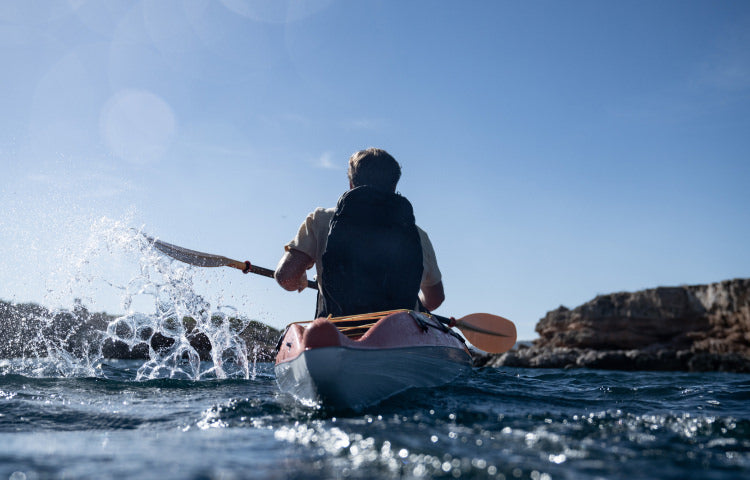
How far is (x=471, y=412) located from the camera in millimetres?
3207

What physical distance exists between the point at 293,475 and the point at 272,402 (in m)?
2.07

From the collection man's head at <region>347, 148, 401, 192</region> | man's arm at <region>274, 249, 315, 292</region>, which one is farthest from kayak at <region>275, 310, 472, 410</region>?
man's head at <region>347, 148, 401, 192</region>

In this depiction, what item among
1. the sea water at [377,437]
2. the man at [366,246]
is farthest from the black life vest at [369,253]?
the sea water at [377,437]

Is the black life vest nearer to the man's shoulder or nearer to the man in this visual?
the man

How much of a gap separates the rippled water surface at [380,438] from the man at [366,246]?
90 centimetres

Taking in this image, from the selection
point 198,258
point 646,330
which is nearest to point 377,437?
point 198,258

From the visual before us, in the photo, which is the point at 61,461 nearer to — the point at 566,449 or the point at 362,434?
the point at 362,434

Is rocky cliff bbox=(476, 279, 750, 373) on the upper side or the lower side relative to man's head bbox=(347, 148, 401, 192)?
lower

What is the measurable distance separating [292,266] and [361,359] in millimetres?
1618

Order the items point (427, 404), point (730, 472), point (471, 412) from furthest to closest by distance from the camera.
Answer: point (427, 404) < point (471, 412) < point (730, 472)

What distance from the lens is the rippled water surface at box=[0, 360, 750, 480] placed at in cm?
190

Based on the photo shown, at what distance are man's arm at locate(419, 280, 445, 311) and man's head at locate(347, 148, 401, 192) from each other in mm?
1170

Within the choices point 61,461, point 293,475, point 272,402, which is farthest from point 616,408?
point 61,461

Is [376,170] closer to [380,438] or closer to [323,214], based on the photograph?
[323,214]
